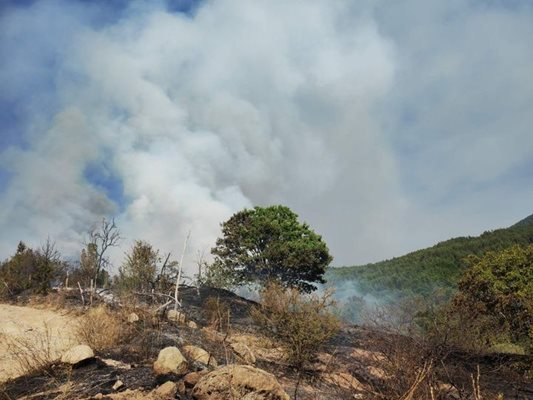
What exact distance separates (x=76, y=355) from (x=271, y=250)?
20.1 meters

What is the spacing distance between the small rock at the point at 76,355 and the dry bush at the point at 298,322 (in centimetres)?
665

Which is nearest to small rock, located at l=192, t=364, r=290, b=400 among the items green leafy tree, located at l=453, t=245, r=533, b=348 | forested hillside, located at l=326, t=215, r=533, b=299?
green leafy tree, located at l=453, t=245, r=533, b=348

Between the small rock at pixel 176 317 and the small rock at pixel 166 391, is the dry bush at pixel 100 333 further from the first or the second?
the small rock at pixel 176 317

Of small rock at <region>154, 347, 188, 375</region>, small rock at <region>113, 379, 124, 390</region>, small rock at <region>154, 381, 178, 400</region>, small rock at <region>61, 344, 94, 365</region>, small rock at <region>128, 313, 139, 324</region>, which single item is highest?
small rock at <region>128, 313, 139, 324</region>

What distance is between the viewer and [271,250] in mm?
28828

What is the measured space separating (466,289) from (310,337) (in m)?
10.5

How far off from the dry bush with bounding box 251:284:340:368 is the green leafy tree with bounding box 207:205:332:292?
40.1 ft

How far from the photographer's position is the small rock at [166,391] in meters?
8.09

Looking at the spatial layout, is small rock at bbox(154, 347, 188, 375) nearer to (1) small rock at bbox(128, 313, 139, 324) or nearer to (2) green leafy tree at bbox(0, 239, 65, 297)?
(1) small rock at bbox(128, 313, 139, 324)

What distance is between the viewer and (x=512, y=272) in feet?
62.2

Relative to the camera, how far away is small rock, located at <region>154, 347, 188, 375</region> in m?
9.34

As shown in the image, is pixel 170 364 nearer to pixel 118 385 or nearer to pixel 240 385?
pixel 118 385

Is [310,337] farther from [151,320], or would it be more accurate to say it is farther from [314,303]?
[151,320]

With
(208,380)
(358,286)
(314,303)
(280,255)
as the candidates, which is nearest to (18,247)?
(280,255)
